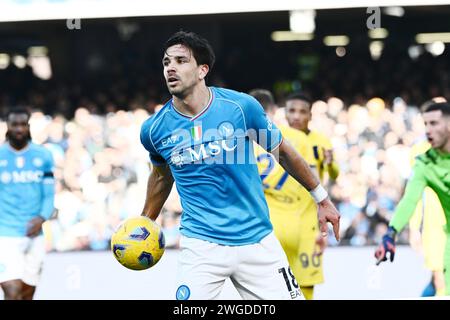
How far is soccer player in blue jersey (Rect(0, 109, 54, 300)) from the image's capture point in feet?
28.8

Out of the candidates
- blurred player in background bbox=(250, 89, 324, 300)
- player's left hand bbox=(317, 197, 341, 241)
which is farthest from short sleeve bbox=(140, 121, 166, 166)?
blurred player in background bbox=(250, 89, 324, 300)

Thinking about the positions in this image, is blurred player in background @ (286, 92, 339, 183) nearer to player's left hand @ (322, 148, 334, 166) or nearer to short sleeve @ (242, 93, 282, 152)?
player's left hand @ (322, 148, 334, 166)

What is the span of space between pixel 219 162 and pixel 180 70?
0.57 meters

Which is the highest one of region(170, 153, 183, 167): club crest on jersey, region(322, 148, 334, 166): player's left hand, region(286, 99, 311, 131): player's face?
region(286, 99, 311, 131): player's face


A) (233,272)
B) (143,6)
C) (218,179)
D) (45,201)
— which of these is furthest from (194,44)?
(143,6)

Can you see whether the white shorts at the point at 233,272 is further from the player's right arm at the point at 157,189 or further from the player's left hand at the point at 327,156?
the player's left hand at the point at 327,156

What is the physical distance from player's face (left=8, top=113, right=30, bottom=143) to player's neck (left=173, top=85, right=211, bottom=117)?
139 inches

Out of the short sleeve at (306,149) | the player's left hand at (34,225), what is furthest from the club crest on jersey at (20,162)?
the short sleeve at (306,149)

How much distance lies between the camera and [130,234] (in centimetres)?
582

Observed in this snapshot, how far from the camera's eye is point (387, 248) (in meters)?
6.63

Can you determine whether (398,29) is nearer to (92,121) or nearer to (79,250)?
(92,121)

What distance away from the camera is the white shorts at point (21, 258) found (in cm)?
874

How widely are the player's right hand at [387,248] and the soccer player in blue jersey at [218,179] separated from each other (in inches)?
35.1

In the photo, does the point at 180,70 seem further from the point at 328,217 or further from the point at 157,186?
the point at 328,217
